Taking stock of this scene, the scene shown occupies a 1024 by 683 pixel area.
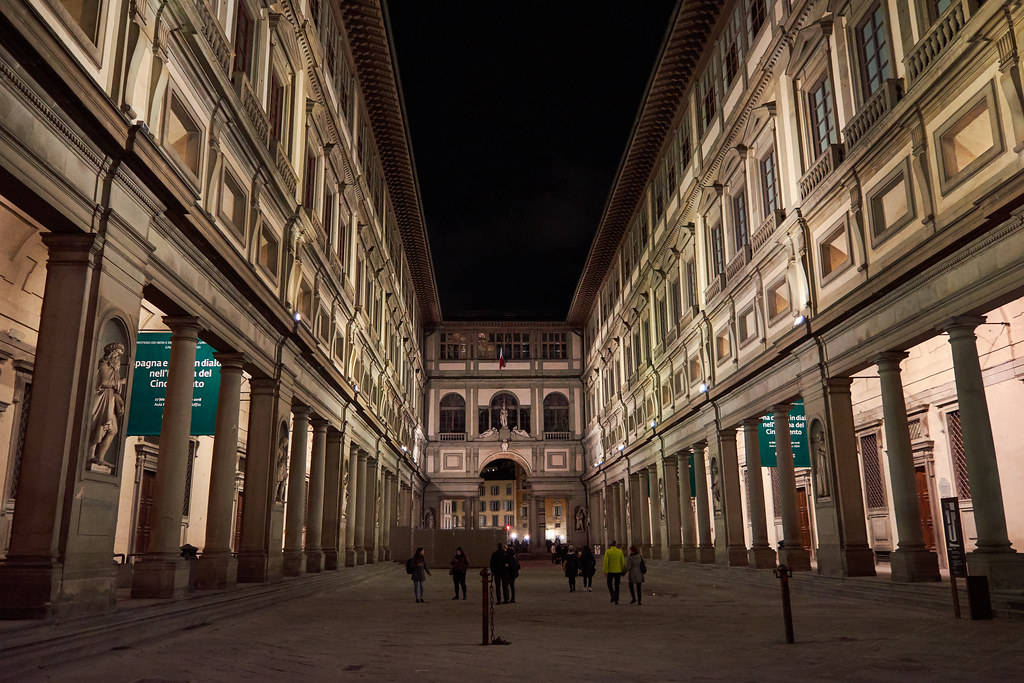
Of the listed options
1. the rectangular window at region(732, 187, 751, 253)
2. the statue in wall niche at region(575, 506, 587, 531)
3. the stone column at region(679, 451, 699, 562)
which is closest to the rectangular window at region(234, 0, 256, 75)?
the rectangular window at region(732, 187, 751, 253)

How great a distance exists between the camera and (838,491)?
2038 cm

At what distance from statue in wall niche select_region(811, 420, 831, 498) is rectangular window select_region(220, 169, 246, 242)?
15891 mm

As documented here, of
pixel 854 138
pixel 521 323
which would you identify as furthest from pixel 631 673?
pixel 521 323

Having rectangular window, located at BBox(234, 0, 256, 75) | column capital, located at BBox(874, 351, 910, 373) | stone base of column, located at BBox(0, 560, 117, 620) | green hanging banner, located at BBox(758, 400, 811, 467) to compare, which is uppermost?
rectangular window, located at BBox(234, 0, 256, 75)

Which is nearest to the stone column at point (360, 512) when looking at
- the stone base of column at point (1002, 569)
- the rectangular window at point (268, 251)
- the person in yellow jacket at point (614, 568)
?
the rectangular window at point (268, 251)

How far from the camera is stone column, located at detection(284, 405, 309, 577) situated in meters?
24.1

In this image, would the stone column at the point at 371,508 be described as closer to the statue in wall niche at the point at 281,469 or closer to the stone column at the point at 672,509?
the stone column at the point at 672,509

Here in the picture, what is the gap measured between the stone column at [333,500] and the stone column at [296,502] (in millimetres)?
5024

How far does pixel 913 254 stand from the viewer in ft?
52.8

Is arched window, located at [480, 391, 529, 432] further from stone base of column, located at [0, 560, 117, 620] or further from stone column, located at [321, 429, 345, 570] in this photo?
stone base of column, located at [0, 560, 117, 620]

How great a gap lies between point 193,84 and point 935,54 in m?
14.7

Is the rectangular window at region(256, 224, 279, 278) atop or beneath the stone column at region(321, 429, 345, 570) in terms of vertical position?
atop

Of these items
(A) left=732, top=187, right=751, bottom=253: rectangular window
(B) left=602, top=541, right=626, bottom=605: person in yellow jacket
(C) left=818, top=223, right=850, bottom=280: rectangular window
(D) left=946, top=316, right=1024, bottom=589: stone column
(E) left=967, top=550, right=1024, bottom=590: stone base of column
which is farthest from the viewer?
(A) left=732, top=187, right=751, bottom=253: rectangular window

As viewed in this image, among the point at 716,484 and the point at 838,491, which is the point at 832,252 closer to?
the point at 838,491
